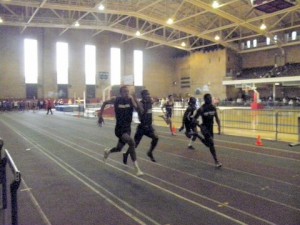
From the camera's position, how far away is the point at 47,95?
43750 millimetres

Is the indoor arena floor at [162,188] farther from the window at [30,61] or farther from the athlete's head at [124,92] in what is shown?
the window at [30,61]

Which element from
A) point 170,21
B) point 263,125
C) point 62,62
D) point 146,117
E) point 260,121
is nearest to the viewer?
point 146,117

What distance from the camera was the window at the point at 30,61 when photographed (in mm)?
41906

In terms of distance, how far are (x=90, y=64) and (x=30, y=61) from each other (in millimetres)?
8306

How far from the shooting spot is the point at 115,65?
4869cm

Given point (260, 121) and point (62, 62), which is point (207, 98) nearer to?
point (260, 121)

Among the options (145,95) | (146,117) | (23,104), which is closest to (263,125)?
(145,95)

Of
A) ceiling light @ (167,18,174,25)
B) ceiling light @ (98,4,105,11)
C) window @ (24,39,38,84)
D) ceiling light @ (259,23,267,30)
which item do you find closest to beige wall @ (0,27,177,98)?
window @ (24,39,38,84)

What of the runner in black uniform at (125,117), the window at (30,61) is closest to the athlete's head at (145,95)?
the runner in black uniform at (125,117)

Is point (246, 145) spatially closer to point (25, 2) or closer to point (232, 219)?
point (232, 219)

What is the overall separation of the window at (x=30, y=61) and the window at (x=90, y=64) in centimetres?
707

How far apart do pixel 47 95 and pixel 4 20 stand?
12002mm

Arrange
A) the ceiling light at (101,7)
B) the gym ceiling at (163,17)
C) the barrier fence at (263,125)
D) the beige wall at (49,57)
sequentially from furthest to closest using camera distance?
the beige wall at (49,57) < the gym ceiling at (163,17) < the ceiling light at (101,7) < the barrier fence at (263,125)

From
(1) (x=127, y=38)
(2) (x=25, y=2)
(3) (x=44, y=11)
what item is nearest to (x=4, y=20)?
(3) (x=44, y=11)
